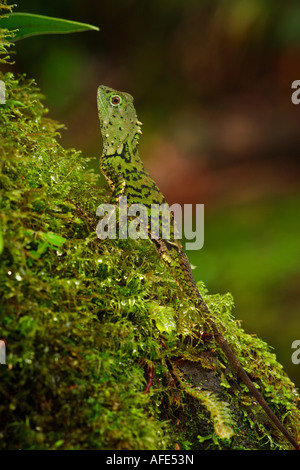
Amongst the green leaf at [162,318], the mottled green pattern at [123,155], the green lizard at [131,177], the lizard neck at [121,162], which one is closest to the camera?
the green leaf at [162,318]

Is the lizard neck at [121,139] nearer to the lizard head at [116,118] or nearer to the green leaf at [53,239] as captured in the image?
the lizard head at [116,118]

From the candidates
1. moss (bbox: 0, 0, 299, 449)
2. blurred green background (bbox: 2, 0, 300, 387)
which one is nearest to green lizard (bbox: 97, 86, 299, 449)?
moss (bbox: 0, 0, 299, 449)

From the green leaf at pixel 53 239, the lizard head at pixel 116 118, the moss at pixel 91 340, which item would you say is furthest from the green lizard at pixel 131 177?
the green leaf at pixel 53 239

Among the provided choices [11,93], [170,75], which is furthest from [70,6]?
[11,93]

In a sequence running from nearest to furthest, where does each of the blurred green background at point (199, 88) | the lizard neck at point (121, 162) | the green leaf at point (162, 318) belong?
the green leaf at point (162, 318) → the lizard neck at point (121, 162) → the blurred green background at point (199, 88)

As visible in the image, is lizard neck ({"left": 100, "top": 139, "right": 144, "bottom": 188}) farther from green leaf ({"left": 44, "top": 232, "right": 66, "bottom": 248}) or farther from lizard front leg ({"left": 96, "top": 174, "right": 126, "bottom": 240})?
green leaf ({"left": 44, "top": 232, "right": 66, "bottom": 248})

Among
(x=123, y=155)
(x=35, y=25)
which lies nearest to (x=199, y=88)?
(x=123, y=155)

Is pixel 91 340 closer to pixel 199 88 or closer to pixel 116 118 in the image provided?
pixel 116 118
